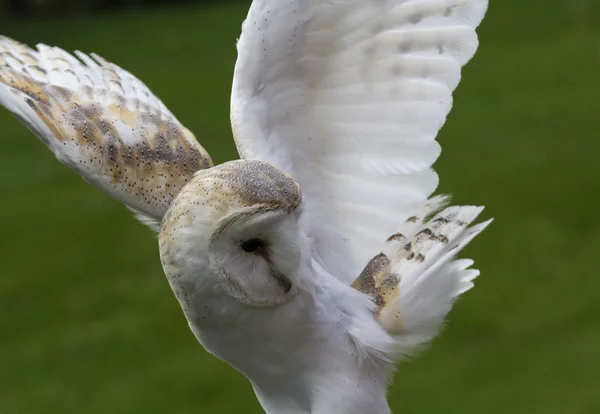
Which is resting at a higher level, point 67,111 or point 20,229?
point 67,111

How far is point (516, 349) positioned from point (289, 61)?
289 cm

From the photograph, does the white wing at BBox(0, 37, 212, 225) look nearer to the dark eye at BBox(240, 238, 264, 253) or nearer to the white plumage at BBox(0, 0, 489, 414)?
the white plumage at BBox(0, 0, 489, 414)

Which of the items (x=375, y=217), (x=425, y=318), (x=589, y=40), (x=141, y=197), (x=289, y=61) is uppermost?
(x=289, y=61)

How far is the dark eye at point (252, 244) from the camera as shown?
125 cm

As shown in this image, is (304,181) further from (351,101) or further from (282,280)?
(282,280)

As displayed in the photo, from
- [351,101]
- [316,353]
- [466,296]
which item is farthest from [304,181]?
[466,296]

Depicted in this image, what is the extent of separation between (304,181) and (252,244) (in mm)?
413

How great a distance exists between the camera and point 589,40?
8062 millimetres

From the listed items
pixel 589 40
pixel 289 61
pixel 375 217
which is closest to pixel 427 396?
pixel 375 217

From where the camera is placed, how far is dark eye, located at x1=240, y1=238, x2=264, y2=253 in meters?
1.25

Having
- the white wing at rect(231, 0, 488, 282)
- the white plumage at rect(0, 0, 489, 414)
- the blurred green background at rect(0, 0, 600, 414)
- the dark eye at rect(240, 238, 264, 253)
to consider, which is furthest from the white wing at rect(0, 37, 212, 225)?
the blurred green background at rect(0, 0, 600, 414)

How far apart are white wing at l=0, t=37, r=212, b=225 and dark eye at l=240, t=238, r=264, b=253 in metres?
0.22

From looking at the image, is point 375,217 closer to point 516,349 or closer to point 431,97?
point 431,97

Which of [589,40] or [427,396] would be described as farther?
[589,40]
